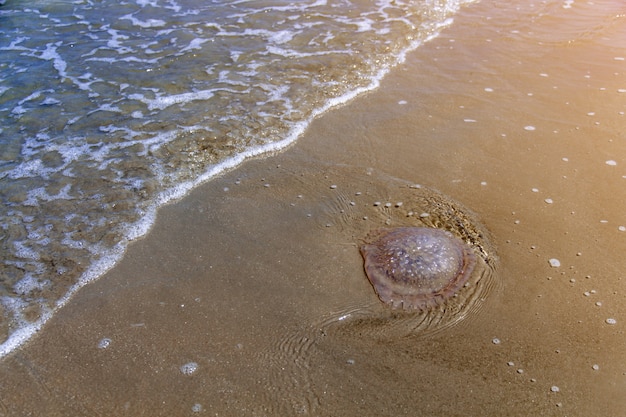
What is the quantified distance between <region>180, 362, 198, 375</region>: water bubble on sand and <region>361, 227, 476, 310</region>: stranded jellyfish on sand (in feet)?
4.52

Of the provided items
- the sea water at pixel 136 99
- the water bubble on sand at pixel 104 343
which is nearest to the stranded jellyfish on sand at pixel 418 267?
the water bubble on sand at pixel 104 343

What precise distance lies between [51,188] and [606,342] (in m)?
4.87

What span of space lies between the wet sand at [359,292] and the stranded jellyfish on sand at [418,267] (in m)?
0.14

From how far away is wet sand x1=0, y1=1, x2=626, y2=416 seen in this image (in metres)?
3.07

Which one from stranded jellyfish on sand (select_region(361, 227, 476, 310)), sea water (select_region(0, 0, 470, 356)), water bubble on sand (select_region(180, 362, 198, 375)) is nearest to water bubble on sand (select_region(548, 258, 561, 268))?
stranded jellyfish on sand (select_region(361, 227, 476, 310))

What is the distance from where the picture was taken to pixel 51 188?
490 cm

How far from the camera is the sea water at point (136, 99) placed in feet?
14.2

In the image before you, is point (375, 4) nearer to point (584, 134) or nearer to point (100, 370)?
point (584, 134)

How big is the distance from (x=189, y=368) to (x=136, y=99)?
4.26 m

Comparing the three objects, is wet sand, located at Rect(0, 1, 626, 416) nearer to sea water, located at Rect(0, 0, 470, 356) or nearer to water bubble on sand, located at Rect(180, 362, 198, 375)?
water bubble on sand, located at Rect(180, 362, 198, 375)

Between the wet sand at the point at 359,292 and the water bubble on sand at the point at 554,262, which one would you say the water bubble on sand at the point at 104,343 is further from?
the water bubble on sand at the point at 554,262

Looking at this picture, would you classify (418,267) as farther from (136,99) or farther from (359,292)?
(136,99)

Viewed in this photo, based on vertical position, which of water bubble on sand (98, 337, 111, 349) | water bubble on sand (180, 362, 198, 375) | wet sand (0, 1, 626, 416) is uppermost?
wet sand (0, 1, 626, 416)

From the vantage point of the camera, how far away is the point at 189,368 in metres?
3.23
